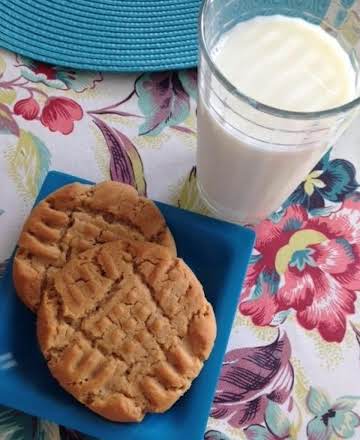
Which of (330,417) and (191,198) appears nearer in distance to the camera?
(330,417)

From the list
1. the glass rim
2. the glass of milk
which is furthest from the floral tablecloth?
the glass rim

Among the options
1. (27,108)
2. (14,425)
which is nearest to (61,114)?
(27,108)

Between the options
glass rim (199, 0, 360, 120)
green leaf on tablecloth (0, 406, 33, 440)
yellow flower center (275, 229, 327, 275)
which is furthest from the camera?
yellow flower center (275, 229, 327, 275)

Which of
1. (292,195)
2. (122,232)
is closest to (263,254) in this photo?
(292,195)

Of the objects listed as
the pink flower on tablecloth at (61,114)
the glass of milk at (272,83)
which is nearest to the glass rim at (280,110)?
the glass of milk at (272,83)

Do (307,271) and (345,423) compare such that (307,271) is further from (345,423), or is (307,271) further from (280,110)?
(280,110)

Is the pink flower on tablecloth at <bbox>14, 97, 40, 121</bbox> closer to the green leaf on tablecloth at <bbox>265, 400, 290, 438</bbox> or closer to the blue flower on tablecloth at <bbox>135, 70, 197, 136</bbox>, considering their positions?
the blue flower on tablecloth at <bbox>135, 70, 197, 136</bbox>
